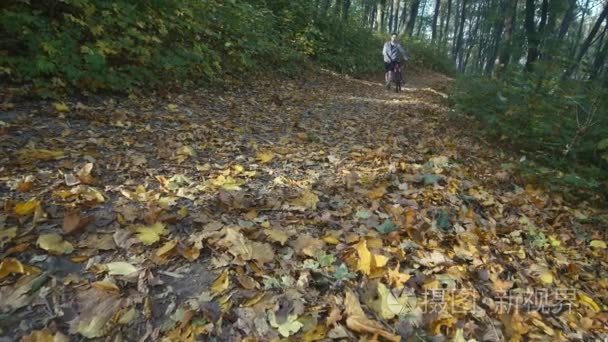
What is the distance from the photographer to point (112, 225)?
3.00m

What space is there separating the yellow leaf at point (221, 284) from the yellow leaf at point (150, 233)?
606mm

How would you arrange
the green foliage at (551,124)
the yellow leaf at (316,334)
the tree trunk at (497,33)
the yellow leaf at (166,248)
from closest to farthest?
the yellow leaf at (316,334) → the yellow leaf at (166,248) → the green foliage at (551,124) → the tree trunk at (497,33)

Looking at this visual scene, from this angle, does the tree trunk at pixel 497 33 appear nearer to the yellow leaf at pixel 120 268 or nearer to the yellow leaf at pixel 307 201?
the yellow leaf at pixel 307 201

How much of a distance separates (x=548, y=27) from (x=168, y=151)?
46.3 ft

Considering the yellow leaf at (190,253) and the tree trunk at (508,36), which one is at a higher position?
the tree trunk at (508,36)

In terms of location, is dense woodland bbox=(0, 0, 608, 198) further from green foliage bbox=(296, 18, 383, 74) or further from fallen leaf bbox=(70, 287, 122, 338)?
fallen leaf bbox=(70, 287, 122, 338)

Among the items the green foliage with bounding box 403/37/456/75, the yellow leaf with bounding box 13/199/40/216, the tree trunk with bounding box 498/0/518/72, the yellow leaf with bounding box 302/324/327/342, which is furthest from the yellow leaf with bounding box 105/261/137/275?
the green foliage with bounding box 403/37/456/75

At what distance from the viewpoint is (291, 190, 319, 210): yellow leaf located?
12.3 ft

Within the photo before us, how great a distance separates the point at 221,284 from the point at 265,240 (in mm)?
598

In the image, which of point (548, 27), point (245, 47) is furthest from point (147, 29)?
point (548, 27)

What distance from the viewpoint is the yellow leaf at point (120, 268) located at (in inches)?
98.9

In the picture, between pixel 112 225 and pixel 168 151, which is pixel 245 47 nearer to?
pixel 168 151

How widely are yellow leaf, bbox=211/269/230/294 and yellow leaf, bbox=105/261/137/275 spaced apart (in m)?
0.52

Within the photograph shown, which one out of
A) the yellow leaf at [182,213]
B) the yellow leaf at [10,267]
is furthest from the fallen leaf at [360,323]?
the yellow leaf at [10,267]
